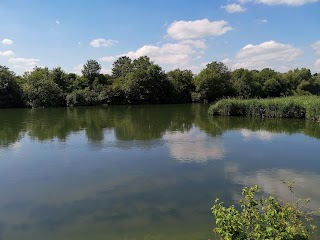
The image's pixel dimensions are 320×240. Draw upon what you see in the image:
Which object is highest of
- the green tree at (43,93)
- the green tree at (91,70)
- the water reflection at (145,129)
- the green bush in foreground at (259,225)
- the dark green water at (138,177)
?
the green tree at (91,70)

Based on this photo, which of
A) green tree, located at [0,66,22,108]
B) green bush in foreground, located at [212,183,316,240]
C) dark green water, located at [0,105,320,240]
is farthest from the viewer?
green tree, located at [0,66,22,108]

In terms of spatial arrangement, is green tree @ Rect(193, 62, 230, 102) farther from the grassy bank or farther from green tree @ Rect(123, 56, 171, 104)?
the grassy bank

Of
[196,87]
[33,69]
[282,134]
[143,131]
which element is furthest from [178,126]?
[33,69]

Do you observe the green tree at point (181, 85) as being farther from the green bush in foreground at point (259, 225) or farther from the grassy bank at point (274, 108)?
the green bush in foreground at point (259, 225)

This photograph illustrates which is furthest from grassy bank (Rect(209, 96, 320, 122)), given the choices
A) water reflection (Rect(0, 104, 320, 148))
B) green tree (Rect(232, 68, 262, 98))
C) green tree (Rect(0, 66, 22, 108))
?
green tree (Rect(0, 66, 22, 108))

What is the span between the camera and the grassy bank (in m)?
31.3

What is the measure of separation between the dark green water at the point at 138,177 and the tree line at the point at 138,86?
33.8 metres

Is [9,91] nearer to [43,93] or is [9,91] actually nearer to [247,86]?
[43,93]

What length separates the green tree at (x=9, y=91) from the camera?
5569 cm

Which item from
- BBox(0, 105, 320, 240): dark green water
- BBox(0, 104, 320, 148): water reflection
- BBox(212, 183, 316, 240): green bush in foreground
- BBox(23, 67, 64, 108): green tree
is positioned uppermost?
BBox(23, 67, 64, 108): green tree

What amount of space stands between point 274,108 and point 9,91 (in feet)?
143


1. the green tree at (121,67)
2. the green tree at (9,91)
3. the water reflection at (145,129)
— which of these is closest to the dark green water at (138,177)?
the water reflection at (145,129)

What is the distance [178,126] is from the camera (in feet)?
98.3

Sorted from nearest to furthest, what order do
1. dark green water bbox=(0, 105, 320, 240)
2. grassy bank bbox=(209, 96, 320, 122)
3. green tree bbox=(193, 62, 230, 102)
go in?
dark green water bbox=(0, 105, 320, 240), grassy bank bbox=(209, 96, 320, 122), green tree bbox=(193, 62, 230, 102)
